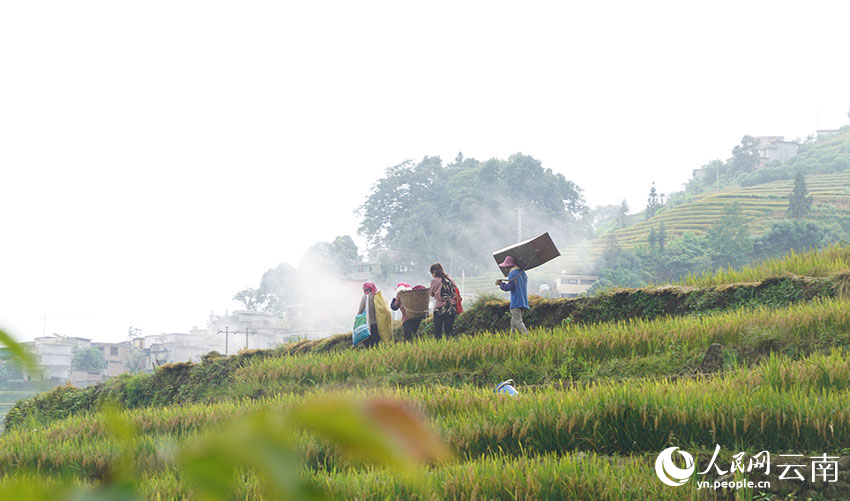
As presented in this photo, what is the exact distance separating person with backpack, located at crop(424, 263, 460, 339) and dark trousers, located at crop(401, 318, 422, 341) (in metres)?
0.64

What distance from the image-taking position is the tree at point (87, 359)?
61031mm

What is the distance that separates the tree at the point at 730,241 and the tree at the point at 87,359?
150 feet

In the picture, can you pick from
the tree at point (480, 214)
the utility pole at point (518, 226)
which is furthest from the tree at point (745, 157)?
the utility pole at point (518, 226)

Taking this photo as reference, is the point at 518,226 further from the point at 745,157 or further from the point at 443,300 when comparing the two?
the point at 443,300

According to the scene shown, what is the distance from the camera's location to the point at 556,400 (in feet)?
20.6

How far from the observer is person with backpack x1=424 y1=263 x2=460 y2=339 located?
12.5m

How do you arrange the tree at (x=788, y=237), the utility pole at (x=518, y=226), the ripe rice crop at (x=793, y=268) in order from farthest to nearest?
1. the utility pole at (x=518, y=226)
2. the tree at (x=788, y=237)
3. the ripe rice crop at (x=793, y=268)

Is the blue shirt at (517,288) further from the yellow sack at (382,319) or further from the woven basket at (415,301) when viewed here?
the yellow sack at (382,319)

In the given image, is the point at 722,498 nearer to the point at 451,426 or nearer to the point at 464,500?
the point at 464,500

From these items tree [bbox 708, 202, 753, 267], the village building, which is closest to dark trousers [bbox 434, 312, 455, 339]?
tree [bbox 708, 202, 753, 267]

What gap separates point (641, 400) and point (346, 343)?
28.4 ft

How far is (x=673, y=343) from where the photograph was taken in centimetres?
931

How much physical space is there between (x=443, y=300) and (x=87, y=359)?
5596 cm

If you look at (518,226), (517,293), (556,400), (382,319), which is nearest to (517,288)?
(517,293)
